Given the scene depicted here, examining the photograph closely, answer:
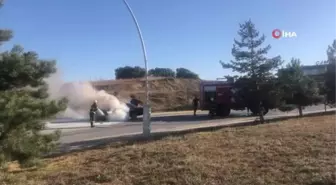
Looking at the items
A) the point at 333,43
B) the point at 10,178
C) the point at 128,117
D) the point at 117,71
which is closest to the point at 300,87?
the point at 333,43

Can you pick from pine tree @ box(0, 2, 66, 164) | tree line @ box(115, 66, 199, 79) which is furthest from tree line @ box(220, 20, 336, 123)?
tree line @ box(115, 66, 199, 79)

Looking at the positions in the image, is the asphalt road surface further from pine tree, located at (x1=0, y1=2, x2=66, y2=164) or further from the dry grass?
pine tree, located at (x1=0, y1=2, x2=66, y2=164)

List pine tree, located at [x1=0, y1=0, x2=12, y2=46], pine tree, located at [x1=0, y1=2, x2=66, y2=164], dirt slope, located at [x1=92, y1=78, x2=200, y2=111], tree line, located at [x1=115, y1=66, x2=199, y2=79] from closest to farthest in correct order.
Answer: pine tree, located at [x1=0, y1=2, x2=66, y2=164] < pine tree, located at [x1=0, y1=0, x2=12, y2=46] < dirt slope, located at [x1=92, y1=78, x2=200, y2=111] < tree line, located at [x1=115, y1=66, x2=199, y2=79]

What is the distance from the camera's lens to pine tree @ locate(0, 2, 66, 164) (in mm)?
6602

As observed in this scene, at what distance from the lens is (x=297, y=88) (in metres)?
18.2

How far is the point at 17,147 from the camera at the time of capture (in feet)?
22.6

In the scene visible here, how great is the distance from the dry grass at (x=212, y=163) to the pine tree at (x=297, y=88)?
20.8 ft

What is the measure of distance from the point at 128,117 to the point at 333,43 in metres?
16.0

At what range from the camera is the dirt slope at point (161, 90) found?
181 ft

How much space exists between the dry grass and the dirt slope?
3970 cm

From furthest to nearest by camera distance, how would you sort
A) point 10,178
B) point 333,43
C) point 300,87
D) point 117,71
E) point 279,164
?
point 117,71 < point 333,43 < point 300,87 < point 10,178 < point 279,164

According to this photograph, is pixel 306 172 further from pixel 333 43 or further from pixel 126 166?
pixel 333 43

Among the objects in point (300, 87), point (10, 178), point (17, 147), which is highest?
point (300, 87)

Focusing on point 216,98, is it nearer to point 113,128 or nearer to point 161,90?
point 113,128
